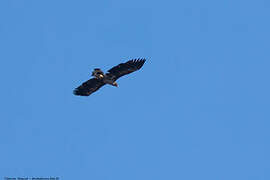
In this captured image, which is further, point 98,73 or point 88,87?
point 88,87

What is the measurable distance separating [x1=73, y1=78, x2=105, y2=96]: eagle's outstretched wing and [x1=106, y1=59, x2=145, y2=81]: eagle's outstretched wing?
178 cm

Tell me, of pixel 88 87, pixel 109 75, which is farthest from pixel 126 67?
pixel 88 87

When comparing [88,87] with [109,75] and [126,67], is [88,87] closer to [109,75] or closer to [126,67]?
[109,75]

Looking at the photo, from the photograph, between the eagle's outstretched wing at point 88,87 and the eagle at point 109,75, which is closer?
the eagle at point 109,75

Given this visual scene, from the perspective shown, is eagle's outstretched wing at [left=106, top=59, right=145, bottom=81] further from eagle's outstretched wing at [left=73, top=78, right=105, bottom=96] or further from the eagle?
eagle's outstretched wing at [left=73, top=78, right=105, bottom=96]

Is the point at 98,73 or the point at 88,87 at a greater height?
the point at 88,87

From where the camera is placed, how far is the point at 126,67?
48938 millimetres

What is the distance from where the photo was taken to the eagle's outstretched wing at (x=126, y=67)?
48781 millimetres

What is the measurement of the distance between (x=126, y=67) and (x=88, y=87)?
13.3 feet

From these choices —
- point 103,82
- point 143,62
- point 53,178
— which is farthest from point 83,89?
point 53,178

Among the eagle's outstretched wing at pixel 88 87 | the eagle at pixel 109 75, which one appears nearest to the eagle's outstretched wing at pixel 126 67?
the eagle at pixel 109 75

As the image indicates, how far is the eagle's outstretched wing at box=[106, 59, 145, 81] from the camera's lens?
1921 inches

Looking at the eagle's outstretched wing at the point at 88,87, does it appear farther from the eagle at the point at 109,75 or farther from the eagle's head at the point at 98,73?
the eagle's head at the point at 98,73

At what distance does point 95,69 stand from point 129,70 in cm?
249
